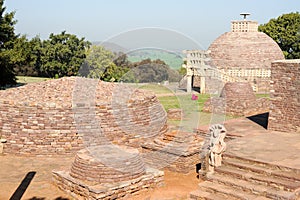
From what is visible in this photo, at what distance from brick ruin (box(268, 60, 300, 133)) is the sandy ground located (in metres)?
3.30

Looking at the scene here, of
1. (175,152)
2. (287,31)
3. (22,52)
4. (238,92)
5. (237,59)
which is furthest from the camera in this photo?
(287,31)

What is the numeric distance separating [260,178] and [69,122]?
17.0 ft

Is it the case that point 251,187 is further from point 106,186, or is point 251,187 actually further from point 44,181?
point 44,181

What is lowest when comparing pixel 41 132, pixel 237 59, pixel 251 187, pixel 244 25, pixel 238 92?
pixel 251 187

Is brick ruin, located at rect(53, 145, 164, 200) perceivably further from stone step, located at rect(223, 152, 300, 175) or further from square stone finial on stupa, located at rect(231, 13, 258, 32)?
square stone finial on stupa, located at rect(231, 13, 258, 32)

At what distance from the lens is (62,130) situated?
994 centimetres

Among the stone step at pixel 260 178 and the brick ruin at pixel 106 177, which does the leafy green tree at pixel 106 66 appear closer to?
the brick ruin at pixel 106 177

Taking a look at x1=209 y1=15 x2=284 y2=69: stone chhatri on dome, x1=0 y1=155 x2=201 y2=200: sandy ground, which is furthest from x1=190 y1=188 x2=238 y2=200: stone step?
x1=209 y1=15 x2=284 y2=69: stone chhatri on dome

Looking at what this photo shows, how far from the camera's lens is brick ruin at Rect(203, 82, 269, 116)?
1647 cm

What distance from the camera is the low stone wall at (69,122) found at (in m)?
9.89


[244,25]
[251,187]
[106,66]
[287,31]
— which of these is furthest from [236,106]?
[287,31]

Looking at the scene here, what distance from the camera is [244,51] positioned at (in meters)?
28.8

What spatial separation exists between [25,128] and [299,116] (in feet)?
23.7

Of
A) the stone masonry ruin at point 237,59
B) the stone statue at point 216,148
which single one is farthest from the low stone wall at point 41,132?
the stone masonry ruin at point 237,59
